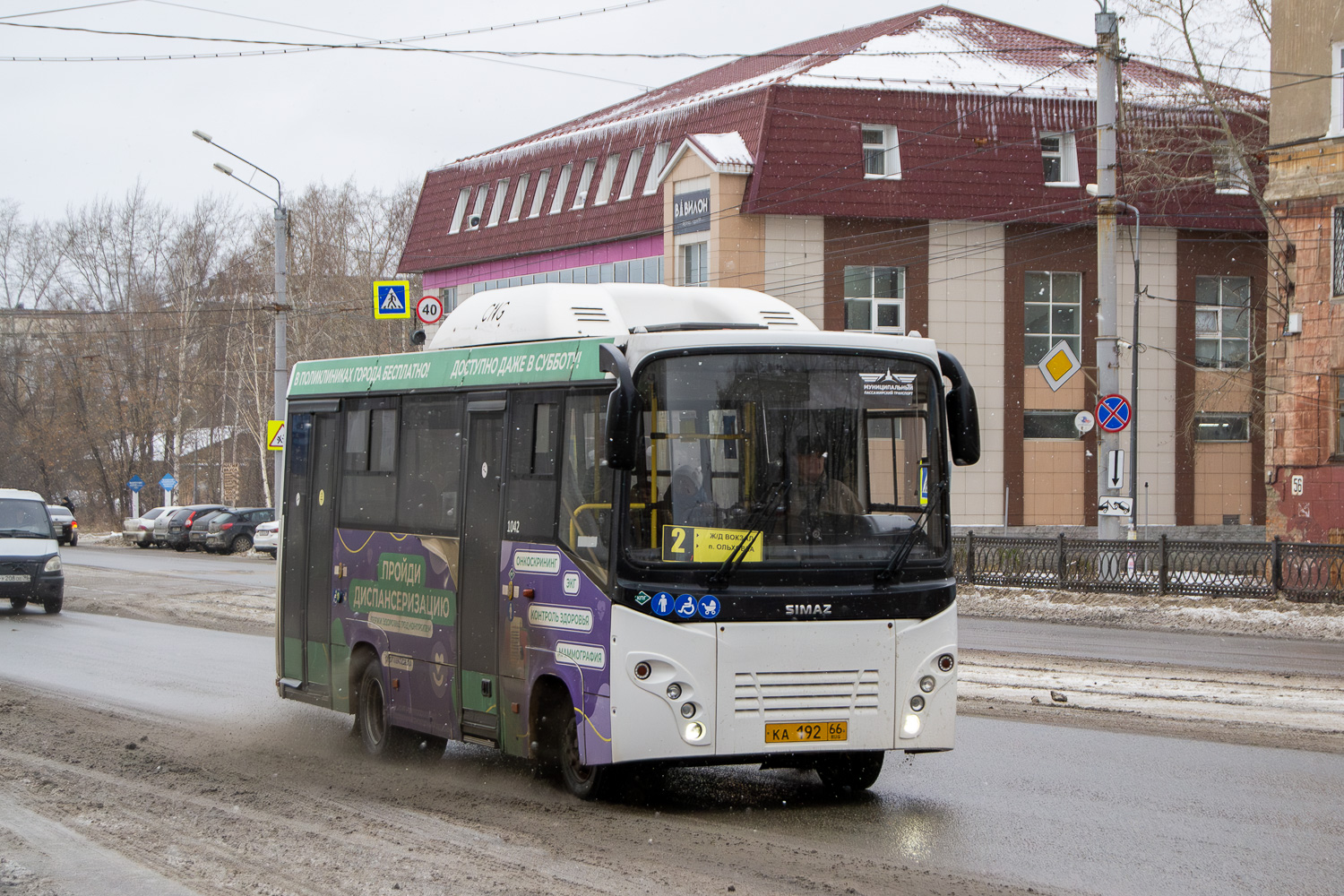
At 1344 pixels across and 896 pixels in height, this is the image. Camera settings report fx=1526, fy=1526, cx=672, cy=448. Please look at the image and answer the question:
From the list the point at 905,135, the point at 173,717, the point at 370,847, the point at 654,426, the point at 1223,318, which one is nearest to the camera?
the point at 370,847

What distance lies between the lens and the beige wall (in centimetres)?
4253

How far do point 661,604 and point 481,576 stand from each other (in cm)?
181

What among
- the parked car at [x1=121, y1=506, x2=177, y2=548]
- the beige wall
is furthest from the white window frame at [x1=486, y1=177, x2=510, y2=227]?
the beige wall

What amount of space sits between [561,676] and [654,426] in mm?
1539

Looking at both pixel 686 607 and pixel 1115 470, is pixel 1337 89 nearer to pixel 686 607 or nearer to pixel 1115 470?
pixel 1115 470

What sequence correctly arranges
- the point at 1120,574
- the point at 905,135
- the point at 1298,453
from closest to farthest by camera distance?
the point at 1120,574 < the point at 1298,453 < the point at 905,135

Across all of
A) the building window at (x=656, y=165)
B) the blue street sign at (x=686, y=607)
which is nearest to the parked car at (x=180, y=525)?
the building window at (x=656, y=165)

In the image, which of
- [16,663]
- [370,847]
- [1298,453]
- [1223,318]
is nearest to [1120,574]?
[1298,453]

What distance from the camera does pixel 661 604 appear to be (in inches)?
318

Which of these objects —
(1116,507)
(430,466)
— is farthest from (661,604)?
(1116,507)

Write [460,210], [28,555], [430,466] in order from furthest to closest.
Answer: [460,210], [28,555], [430,466]

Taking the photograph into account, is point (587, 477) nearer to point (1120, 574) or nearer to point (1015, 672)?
point (1015, 672)

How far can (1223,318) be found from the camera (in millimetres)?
44781

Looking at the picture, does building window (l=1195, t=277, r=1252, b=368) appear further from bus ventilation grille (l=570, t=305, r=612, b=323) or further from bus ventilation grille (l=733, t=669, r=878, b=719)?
bus ventilation grille (l=733, t=669, r=878, b=719)
